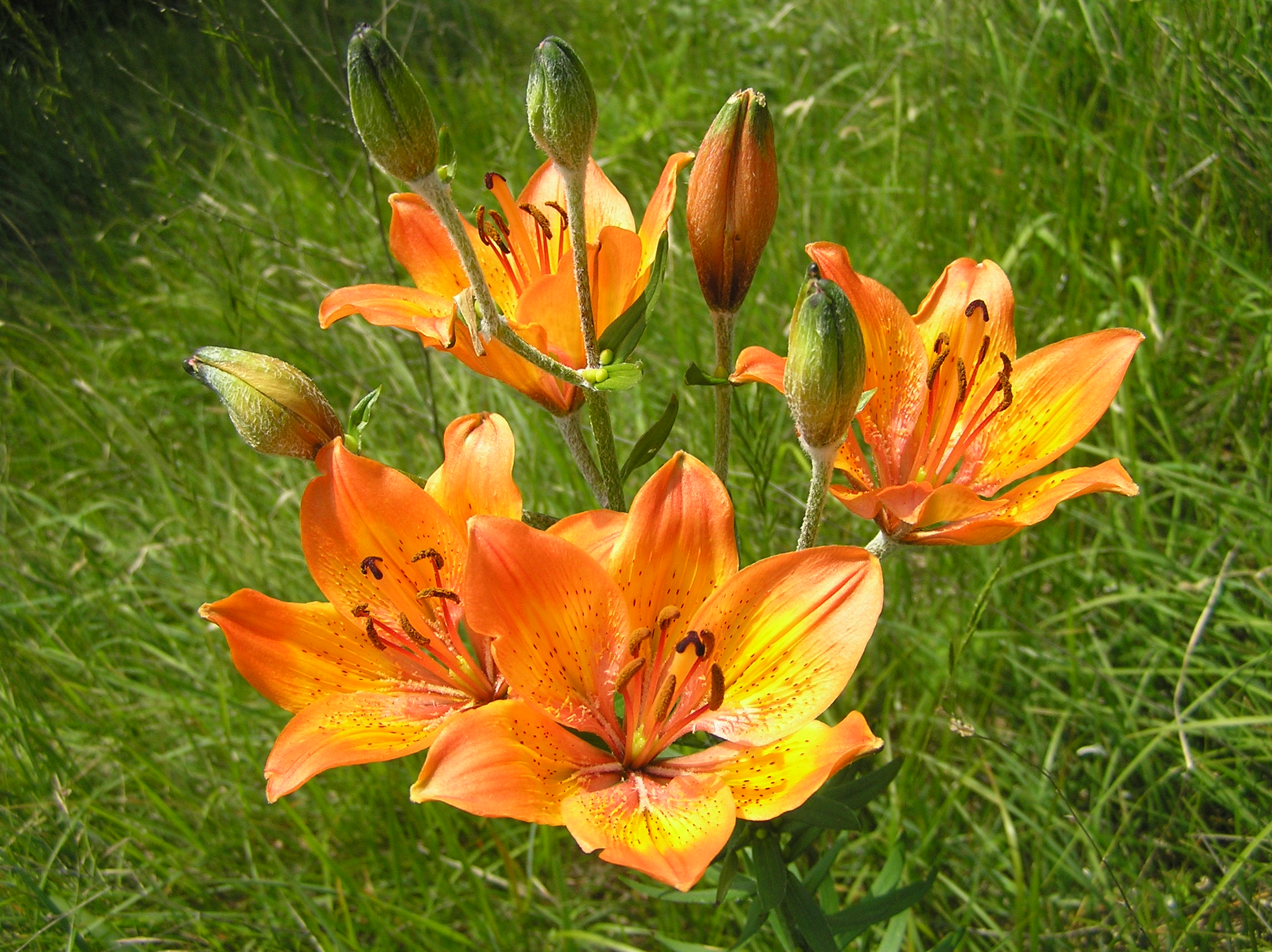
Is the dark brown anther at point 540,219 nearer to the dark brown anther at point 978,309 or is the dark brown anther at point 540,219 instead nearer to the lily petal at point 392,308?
the lily petal at point 392,308

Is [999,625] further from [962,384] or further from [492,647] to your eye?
[492,647]

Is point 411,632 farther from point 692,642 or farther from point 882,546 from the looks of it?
point 882,546

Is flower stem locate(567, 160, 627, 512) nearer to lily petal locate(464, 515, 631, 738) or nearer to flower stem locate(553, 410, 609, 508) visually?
flower stem locate(553, 410, 609, 508)

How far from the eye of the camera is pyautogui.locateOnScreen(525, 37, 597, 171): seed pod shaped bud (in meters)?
0.97

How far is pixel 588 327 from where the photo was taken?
1.08 metres

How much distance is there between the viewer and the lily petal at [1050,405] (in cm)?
114

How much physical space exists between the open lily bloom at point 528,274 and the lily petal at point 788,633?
35cm

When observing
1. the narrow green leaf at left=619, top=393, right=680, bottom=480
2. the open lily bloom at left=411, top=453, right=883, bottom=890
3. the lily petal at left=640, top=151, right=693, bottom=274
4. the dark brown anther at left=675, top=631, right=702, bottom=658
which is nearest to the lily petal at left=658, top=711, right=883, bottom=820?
the open lily bloom at left=411, top=453, right=883, bottom=890

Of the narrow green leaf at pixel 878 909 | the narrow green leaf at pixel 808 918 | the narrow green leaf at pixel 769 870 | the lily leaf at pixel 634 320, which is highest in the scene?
the lily leaf at pixel 634 320

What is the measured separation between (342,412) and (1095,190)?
2.11 m

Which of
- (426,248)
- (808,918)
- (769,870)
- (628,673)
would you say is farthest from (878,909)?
(426,248)

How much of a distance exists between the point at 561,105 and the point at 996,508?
64cm

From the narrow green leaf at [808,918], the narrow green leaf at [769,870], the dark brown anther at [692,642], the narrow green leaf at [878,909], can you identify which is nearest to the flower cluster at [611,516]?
the dark brown anther at [692,642]

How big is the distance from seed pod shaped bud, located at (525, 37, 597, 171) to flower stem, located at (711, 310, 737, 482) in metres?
0.25
